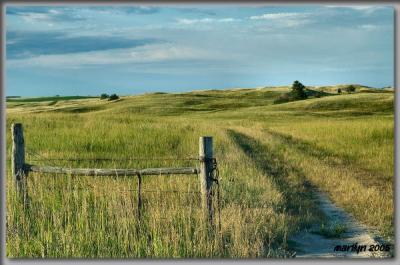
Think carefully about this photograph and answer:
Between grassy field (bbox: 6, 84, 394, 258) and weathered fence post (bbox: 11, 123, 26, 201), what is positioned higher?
weathered fence post (bbox: 11, 123, 26, 201)

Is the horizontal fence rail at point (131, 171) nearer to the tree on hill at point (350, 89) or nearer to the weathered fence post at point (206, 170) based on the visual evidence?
the weathered fence post at point (206, 170)

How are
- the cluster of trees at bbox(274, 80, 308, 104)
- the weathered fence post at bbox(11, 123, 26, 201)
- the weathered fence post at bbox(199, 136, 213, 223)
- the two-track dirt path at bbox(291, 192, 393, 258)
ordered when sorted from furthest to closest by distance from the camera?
the cluster of trees at bbox(274, 80, 308, 104), the weathered fence post at bbox(11, 123, 26, 201), the weathered fence post at bbox(199, 136, 213, 223), the two-track dirt path at bbox(291, 192, 393, 258)

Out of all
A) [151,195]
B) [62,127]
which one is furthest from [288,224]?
Result: [62,127]

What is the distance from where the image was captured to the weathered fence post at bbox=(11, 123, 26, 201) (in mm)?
8477

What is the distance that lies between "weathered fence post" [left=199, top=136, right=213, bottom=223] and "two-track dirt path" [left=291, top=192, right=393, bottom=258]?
1.28 metres

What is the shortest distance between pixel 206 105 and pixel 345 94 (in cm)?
1929

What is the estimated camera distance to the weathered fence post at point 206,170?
746cm

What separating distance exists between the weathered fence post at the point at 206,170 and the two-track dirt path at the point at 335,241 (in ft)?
4.19

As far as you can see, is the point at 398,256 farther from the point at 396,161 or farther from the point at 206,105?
the point at 206,105

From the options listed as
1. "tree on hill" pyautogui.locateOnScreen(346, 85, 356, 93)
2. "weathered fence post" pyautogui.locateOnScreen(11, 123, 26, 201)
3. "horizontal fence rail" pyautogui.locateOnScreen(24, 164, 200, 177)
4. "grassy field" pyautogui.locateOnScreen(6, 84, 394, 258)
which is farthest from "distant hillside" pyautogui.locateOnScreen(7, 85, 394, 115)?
"horizontal fence rail" pyautogui.locateOnScreen(24, 164, 200, 177)

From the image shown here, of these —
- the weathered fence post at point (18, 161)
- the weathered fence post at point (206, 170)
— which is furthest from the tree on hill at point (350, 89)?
the weathered fence post at point (206, 170)

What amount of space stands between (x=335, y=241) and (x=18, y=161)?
4.72 m

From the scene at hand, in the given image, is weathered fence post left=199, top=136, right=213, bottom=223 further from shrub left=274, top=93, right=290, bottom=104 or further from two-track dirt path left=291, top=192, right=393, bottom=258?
shrub left=274, top=93, right=290, bottom=104

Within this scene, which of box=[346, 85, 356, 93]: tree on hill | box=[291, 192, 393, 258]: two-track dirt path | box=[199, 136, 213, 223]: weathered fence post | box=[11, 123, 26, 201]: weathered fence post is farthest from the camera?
A: box=[346, 85, 356, 93]: tree on hill
